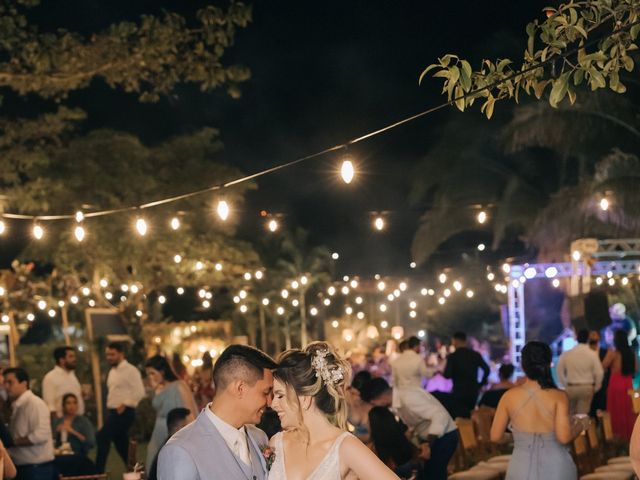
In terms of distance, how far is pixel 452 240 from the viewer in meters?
57.2

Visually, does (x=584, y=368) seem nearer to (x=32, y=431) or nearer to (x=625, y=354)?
(x=625, y=354)

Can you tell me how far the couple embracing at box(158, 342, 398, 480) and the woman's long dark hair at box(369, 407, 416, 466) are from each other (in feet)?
12.7

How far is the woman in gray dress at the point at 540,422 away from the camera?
8.58m

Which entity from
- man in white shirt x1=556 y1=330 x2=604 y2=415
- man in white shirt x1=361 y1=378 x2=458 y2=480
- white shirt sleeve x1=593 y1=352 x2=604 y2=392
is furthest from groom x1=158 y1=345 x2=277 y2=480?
white shirt sleeve x1=593 y1=352 x2=604 y2=392

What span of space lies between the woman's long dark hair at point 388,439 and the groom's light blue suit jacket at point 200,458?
4.10 metres

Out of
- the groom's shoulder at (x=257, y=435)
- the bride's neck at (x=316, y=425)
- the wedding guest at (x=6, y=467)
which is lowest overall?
the wedding guest at (x=6, y=467)

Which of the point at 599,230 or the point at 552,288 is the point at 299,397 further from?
the point at 552,288

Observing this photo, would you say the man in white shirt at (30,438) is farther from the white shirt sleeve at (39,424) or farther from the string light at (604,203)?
the string light at (604,203)

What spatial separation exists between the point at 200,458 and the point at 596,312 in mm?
A: 23644

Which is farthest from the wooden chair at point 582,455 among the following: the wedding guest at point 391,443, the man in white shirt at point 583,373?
the man in white shirt at point 583,373

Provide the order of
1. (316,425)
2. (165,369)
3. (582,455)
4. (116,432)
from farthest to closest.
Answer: (116,432) < (165,369) < (582,455) < (316,425)

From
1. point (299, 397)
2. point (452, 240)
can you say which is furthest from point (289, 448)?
point (452, 240)

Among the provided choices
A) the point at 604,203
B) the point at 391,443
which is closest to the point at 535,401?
the point at 391,443

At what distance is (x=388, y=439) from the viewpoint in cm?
947
